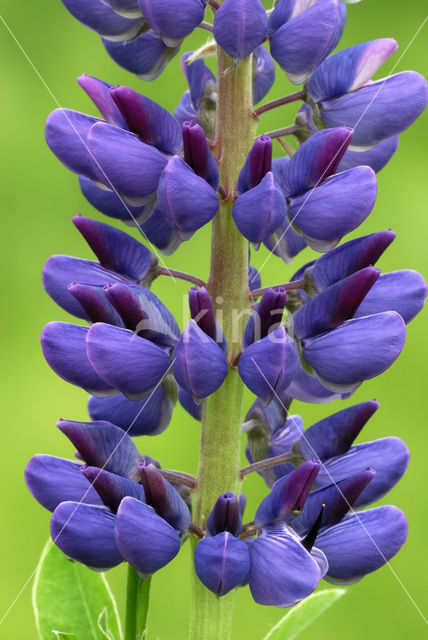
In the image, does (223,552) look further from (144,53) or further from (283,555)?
(144,53)

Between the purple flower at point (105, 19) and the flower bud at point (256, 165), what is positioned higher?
the purple flower at point (105, 19)

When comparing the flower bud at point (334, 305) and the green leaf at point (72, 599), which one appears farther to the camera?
the green leaf at point (72, 599)

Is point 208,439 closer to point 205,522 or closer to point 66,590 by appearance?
point 205,522

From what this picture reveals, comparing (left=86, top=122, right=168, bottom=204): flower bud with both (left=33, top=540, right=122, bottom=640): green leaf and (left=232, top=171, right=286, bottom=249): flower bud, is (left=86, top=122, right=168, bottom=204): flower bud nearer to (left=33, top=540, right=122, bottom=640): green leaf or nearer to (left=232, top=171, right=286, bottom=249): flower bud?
(left=232, top=171, right=286, bottom=249): flower bud

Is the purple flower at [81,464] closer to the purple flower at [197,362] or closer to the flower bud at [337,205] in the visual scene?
the purple flower at [197,362]

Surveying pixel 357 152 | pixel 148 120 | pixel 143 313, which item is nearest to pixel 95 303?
pixel 143 313

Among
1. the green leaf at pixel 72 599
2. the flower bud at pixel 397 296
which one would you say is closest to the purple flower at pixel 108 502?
the green leaf at pixel 72 599

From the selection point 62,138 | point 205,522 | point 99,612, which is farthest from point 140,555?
point 62,138

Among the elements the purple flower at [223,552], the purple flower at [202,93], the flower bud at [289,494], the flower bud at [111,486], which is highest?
the purple flower at [202,93]
